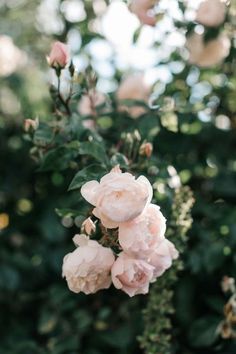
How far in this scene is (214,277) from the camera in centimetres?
201

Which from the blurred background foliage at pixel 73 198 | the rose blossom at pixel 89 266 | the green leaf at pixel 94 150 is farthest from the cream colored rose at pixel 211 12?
the rose blossom at pixel 89 266

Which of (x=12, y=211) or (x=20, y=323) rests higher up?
(x=12, y=211)

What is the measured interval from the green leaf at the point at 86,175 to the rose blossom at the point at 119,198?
12 cm

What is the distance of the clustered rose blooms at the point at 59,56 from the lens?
4.89ft

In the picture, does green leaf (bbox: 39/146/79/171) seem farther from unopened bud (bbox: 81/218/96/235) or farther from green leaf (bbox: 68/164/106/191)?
unopened bud (bbox: 81/218/96/235)

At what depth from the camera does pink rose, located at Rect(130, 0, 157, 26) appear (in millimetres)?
1813

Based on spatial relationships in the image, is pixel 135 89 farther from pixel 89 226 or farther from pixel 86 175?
pixel 89 226

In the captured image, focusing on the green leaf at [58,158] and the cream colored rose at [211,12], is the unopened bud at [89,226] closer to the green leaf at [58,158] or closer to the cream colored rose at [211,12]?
the green leaf at [58,158]

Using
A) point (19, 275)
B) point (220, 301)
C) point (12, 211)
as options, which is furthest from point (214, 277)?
point (12, 211)

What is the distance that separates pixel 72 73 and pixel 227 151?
928mm

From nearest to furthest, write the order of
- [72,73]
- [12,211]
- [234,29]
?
[72,73] → [234,29] → [12,211]

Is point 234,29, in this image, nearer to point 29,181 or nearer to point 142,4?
point 142,4

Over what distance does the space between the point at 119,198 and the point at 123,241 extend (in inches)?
3.0

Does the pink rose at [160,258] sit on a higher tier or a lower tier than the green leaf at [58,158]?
lower
